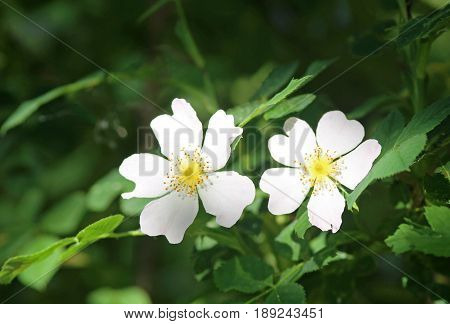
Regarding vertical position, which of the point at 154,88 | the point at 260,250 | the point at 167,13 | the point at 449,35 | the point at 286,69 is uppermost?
the point at 167,13

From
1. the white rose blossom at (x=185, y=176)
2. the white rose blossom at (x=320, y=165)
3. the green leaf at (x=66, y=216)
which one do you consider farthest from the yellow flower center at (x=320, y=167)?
the green leaf at (x=66, y=216)

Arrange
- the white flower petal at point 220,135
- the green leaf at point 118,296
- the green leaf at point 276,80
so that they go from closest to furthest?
1. the white flower petal at point 220,135
2. the green leaf at point 276,80
3. the green leaf at point 118,296

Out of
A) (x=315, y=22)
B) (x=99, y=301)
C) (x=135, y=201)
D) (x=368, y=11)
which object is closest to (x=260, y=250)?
(x=135, y=201)

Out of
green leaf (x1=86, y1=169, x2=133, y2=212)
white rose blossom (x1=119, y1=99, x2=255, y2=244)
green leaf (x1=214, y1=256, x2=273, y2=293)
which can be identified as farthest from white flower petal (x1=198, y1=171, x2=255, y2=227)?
green leaf (x1=86, y1=169, x2=133, y2=212)

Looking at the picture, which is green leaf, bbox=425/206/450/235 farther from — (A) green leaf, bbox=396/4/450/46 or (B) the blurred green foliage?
(A) green leaf, bbox=396/4/450/46

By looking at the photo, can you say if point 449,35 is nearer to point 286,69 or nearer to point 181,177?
point 286,69

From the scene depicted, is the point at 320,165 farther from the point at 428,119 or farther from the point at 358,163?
the point at 428,119

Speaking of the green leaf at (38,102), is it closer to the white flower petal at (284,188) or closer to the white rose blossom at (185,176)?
the white rose blossom at (185,176)
